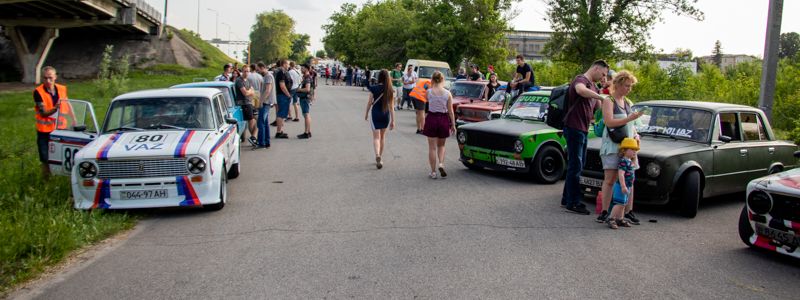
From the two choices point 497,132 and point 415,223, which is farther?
point 497,132

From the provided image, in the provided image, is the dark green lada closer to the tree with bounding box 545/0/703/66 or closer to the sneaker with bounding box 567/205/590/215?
the sneaker with bounding box 567/205/590/215

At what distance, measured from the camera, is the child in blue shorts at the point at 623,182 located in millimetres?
6938

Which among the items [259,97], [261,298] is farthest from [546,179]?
[259,97]

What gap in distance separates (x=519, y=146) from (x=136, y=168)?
5.46 metres

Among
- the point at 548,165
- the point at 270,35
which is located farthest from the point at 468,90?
the point at 270,35

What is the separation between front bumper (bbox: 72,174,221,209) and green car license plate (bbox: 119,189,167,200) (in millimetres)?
12

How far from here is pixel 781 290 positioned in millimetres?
5082

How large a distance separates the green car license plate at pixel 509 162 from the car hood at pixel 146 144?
4.46 metres

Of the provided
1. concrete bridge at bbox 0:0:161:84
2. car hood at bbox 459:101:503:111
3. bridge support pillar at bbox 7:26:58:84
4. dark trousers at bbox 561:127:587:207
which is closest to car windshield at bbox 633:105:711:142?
dark trousers at bbox 561:127:587:207

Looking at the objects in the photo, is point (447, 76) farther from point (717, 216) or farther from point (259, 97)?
point (717, 216)

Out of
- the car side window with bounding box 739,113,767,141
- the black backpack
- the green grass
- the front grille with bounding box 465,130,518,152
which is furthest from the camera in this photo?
the front grille with bounding box 465,130,518,152

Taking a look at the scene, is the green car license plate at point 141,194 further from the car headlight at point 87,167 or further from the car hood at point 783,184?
the car hood at point 783,184

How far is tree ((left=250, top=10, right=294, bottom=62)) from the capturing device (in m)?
124

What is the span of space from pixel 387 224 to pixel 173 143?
2875mm
